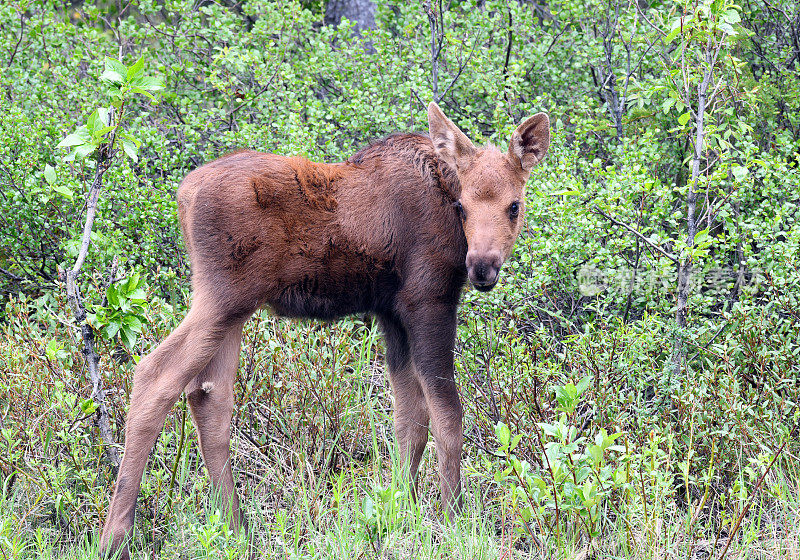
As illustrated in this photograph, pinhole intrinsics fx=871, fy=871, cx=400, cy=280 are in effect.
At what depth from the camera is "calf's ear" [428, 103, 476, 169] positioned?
4438mm

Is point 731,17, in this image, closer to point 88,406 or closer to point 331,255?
point 331,255

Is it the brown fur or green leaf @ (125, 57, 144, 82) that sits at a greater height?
green leaf @ (125, 57, 144, 82)

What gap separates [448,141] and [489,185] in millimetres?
360

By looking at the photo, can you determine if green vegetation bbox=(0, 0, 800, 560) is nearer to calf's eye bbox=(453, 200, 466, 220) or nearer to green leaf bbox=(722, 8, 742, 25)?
green leaf bbox=(722, 8, 742, 25)

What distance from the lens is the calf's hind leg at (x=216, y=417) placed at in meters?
4.61

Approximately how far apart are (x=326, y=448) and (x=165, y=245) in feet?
7.41

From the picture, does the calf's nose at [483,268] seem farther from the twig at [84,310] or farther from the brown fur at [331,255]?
the twig at [84,310]

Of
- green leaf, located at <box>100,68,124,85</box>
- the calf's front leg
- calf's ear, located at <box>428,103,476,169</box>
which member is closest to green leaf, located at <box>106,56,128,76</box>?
green leaf, located at <box>100,68,124,85</box>

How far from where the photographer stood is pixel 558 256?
5.92 m

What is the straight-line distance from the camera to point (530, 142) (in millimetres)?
4527

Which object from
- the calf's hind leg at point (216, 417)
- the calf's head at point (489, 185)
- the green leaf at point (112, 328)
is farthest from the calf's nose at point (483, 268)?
the green leaf at point (112, 328)

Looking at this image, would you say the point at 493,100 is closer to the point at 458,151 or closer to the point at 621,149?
the point at 621,149

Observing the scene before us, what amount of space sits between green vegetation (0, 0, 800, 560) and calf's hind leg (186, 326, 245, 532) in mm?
131

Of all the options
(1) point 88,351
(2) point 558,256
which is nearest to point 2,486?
(1) point 88,351
